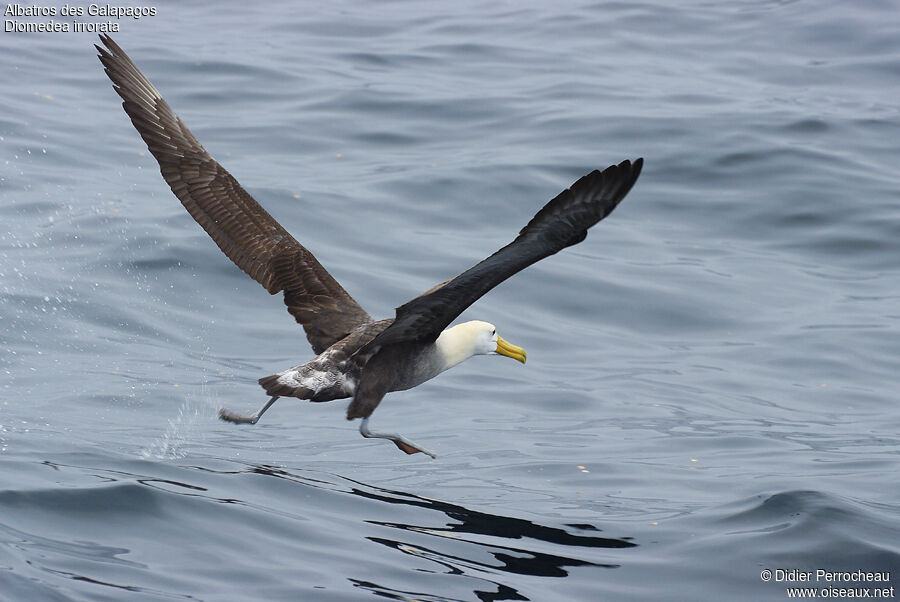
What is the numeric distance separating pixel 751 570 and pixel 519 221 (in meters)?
8.48

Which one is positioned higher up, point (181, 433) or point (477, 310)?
point (477, 310)

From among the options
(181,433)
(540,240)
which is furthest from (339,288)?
(540,240)

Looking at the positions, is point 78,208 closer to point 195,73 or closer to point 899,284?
point 195,73

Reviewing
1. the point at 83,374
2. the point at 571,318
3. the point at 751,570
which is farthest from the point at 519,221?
the point at 751,570

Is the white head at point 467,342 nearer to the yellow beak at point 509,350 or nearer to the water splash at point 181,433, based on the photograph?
the yellow beak at point 509,350

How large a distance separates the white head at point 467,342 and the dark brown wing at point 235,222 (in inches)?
34.8

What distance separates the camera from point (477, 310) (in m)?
13.7

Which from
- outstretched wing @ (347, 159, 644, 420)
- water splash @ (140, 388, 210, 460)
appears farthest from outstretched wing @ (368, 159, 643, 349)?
water splash @ (140, 388, 210, 460)

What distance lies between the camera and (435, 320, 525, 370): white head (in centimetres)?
888

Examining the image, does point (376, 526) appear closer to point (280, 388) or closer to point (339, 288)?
point (280, 388)

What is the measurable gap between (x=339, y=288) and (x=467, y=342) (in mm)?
1314

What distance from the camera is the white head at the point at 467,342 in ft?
29.1

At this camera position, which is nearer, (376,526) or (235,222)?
(376,526)

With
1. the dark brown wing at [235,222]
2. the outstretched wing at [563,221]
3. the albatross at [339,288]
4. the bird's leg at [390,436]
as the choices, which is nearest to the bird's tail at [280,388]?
the albatross at [339,288]
